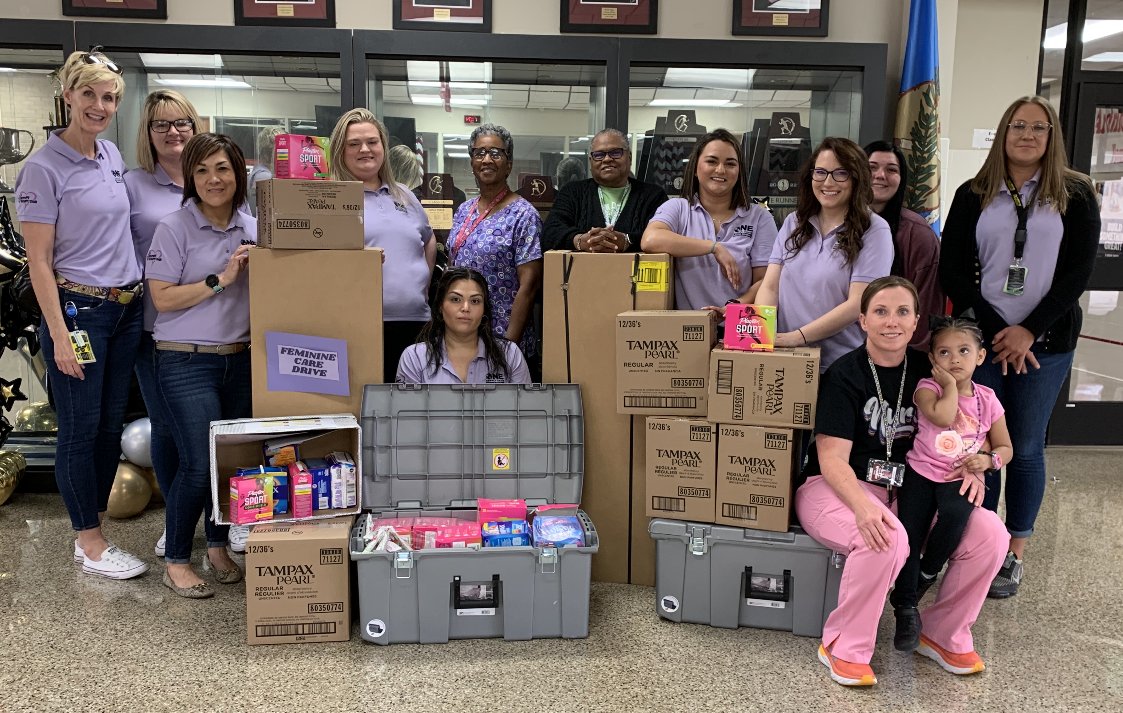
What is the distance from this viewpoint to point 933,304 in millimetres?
2945

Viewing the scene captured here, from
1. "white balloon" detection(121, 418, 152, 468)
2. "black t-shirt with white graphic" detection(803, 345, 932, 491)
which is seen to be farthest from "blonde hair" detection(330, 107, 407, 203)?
"black t-shirt with white graphic" detection(803, 345, 932, 491)

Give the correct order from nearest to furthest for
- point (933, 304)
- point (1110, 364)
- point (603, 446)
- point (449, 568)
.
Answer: point (449, 568) < point (603, 446) < point (933, 304) < point (1110, 364)

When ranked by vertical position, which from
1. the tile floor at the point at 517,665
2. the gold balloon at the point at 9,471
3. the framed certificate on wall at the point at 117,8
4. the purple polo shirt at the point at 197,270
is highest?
the framed certificate on wall at the point at 117,8

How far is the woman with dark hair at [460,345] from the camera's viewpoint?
2.67 meters

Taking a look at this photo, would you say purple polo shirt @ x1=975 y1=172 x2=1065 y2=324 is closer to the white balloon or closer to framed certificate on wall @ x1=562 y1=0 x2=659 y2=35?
framed certificate on wall @ x1=562 y1=0 x2=659 y2=35

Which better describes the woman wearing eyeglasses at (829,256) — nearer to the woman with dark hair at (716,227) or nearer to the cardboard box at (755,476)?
the woman with dark hair at (716,227)

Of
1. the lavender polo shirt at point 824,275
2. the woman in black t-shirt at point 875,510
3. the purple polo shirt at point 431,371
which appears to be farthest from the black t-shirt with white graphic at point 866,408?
the purple polo shirt at point 431,371

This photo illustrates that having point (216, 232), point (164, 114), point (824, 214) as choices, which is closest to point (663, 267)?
point (824, 214)

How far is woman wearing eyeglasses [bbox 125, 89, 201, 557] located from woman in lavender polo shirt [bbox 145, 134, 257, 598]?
0.61 ft

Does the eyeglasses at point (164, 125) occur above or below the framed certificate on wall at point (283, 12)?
below

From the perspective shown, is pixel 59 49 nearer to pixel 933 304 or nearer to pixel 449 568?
pixel 449 568

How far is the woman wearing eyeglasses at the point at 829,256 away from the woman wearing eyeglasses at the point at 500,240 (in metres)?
0.86

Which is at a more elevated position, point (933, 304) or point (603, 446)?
point (933, 304)

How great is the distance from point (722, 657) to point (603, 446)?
75cm
